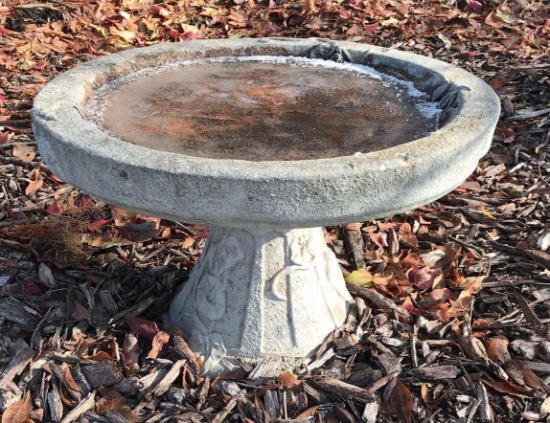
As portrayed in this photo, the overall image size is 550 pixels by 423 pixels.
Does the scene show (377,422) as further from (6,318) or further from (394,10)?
(394,10)

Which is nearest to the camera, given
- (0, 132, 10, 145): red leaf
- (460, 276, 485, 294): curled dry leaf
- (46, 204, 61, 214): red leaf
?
(460, 276, 485, 294): curled dry leaf

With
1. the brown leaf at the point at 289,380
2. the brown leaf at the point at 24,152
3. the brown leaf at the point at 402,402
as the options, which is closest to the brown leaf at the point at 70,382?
the brown leaf at the point at 289,380

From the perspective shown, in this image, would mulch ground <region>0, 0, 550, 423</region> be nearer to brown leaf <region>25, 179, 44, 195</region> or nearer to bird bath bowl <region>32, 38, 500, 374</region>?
brown leaf <region>25, 179, 44, 195</region>

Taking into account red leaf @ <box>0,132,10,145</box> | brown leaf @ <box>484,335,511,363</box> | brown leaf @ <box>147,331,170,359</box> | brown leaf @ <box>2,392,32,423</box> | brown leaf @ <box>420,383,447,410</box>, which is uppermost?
brown leaf @ <box>484,335,511,363</box>

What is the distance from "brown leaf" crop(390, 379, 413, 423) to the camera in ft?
6.85

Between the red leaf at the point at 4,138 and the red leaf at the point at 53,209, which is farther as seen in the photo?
the red leaf at the point at 4,138

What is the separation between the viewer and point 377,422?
81.7 inches

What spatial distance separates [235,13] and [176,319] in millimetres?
3498

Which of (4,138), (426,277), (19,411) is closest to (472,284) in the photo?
(426,277)

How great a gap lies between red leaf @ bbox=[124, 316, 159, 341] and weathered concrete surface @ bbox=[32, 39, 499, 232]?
713mm

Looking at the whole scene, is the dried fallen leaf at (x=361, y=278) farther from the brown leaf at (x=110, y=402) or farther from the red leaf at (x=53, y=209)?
the red leaf at (x=53, y=209)

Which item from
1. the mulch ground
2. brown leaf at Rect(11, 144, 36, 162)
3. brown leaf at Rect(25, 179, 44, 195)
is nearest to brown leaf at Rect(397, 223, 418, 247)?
the mulch ground

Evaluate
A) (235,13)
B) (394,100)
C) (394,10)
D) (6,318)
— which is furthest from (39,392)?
(394,10)

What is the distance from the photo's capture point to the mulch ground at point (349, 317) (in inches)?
84.0
